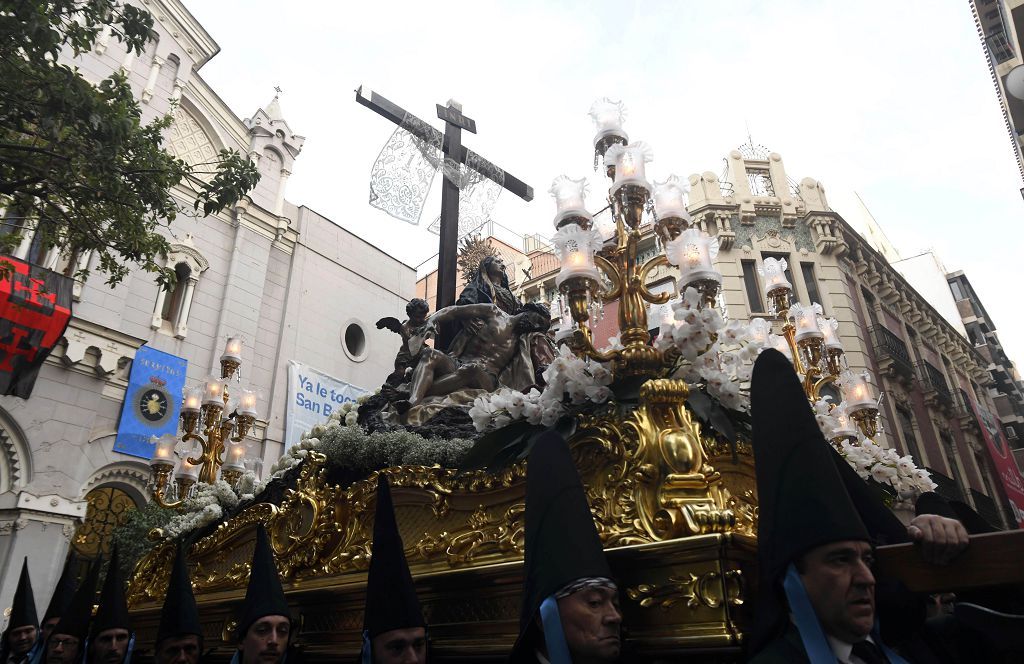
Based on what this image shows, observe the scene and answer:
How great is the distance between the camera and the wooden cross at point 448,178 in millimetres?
7398

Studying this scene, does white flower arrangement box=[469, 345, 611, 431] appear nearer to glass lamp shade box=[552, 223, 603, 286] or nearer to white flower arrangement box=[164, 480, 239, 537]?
glass lamp shade box=[552, 223, 603, 286]

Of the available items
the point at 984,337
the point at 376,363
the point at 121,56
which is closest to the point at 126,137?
the point at 121,56

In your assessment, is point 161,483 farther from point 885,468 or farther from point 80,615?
point 885,468

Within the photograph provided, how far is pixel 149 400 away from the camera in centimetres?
1397

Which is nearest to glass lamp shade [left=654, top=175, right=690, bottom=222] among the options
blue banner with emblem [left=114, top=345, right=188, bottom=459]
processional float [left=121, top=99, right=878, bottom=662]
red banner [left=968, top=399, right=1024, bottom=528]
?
processional float [left=121, top=99, right=878, bottom=662]

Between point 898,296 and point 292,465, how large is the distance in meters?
21.8

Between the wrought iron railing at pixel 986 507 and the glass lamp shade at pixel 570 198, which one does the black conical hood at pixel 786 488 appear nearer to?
the glass lamp shade at pixel 570 198

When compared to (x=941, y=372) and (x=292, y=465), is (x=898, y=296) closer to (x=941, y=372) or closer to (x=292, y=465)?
(x=941, y=372)

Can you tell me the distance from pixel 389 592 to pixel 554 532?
1.04 meters

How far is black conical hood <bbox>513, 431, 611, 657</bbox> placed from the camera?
83.0 inches

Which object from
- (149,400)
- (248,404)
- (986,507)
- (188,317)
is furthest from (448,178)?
(986,507)

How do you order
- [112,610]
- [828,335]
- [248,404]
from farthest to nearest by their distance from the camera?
[248,404], [828,335], [112,610]

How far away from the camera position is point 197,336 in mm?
15602

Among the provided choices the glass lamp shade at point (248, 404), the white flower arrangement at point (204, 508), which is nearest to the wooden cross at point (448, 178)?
the glass lamp shade at point (248, 404)
